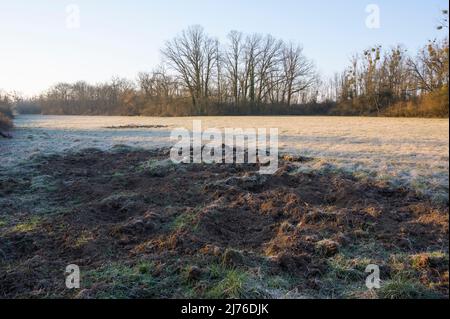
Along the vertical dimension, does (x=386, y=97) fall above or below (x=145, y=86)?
below

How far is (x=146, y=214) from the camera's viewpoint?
712 cm

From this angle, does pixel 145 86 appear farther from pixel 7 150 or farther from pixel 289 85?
pixel 7 150

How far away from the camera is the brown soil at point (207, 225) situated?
5.13 meters

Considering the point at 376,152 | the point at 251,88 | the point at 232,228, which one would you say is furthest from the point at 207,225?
the point at 251,88

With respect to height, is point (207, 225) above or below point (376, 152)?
below

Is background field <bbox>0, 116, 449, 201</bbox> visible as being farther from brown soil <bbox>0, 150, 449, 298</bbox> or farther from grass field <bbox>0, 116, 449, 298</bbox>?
brown soil <bbox>0, 150, 449, 298</bbox>

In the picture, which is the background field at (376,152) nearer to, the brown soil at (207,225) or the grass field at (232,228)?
the grass field at (232,228)

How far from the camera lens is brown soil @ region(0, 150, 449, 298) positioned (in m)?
5.13

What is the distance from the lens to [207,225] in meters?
6.53

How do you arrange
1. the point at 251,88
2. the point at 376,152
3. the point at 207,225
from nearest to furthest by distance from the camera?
the point at 207,225 < the point at 376,152 < the point at 251,88

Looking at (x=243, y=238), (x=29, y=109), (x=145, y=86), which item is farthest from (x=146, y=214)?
(x=29, y=109)

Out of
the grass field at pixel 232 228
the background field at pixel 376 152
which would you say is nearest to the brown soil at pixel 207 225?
the grass field at pixel 232 228

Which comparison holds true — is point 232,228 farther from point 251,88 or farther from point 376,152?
point 251,88
